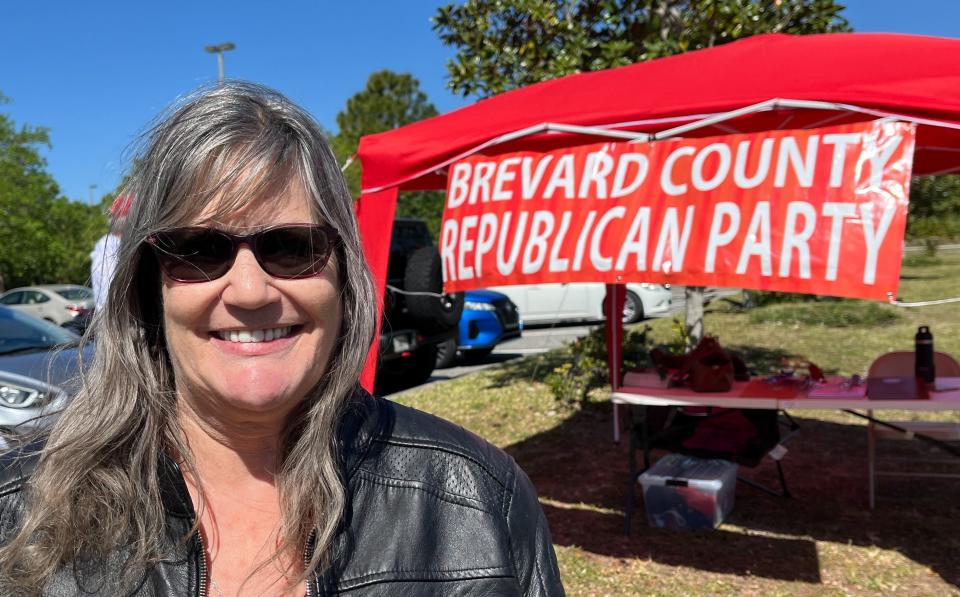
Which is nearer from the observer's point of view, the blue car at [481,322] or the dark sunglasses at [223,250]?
the dark sunglasses at [223,250]

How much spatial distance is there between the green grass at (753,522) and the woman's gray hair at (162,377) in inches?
113

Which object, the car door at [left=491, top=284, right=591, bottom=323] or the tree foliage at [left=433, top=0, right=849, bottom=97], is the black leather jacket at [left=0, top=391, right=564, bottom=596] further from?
the car door at [left=491, top=284, right=591, bottom=323]

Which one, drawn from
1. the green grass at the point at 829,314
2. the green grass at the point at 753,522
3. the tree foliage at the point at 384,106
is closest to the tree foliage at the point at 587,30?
the green grass at the point at 753,522

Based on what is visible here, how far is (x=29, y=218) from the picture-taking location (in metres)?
23.7

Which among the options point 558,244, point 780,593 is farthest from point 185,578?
point 780,593

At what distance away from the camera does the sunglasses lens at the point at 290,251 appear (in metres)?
1.24

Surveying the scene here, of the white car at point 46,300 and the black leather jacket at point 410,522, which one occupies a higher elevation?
the black leather jacket at point 410,522

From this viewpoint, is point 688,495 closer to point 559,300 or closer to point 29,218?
point 559,300

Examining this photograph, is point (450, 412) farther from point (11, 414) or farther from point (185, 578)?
point (185, 578)

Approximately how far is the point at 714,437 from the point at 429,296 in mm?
4646

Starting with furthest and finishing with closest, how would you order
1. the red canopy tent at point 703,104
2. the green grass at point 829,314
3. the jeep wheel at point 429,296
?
the green grass at point 829,314, the jeep wheel at point 429,296, the red canopy tent at point 703,104

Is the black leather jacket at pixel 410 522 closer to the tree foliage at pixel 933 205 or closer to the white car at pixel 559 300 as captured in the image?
the white car at pixel 559 300

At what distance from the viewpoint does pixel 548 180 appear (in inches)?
156

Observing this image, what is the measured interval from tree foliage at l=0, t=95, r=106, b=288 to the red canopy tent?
2012cm
